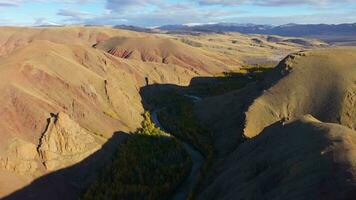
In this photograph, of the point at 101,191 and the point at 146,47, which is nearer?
the point at 101,191

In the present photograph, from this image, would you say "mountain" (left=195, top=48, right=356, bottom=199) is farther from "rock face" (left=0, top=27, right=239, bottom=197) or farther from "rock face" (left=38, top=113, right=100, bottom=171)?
"rock face" (left=38, top=113, right=100, bottom=171)

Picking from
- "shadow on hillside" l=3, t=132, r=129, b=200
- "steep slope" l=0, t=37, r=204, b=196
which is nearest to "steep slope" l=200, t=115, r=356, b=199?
"shadow on hillside" l=3, t=132, r=129, b=200

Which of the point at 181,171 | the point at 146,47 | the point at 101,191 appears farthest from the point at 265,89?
the point at 146,47

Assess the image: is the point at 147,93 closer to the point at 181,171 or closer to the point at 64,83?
the point at 64,83

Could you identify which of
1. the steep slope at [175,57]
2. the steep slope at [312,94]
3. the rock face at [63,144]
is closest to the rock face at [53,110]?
the rock face at [63,144]

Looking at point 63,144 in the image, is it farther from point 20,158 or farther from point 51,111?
point 51,111

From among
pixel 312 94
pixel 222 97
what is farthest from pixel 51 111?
pixel 312 94

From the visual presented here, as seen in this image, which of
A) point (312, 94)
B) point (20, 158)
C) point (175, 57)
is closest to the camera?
point (20, 158)
